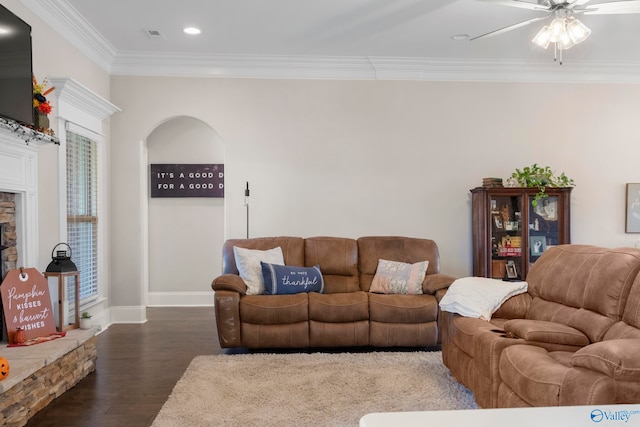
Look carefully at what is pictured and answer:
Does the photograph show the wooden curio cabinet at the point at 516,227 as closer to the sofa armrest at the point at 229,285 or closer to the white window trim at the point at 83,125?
the sofa armrest at the point at 229,285

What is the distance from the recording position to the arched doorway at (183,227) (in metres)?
6.09

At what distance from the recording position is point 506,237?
5031mm

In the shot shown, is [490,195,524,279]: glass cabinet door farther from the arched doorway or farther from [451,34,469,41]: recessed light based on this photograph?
the arched doorway

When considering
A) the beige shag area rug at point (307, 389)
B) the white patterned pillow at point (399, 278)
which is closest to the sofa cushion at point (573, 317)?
the beige shag area rug at point (307, 389)

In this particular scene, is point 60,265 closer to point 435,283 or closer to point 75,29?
point 75,29

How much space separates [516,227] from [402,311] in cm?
192

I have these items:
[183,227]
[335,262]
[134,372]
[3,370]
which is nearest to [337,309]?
[335,262]

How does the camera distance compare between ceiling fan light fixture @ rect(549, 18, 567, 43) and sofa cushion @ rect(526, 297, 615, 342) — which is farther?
ceiling fan light fixture @ rect(549, 18, 567, 43)

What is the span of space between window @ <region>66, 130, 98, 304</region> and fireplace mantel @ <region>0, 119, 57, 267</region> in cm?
63

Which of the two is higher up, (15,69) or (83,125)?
(15,69)

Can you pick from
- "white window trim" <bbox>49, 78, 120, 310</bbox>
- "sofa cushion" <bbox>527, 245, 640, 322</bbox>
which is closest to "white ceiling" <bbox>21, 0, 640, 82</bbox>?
"white window trim" <bbox>49, 78, 120, 310</bbox>

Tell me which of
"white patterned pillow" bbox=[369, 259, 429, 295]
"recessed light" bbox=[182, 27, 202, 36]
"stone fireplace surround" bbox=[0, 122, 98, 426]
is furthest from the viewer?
"recessed light" bbox=[182, 27, 202, 36]

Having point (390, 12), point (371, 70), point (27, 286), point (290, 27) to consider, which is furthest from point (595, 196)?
point (27, 286)

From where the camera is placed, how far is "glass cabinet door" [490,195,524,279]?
501cm
